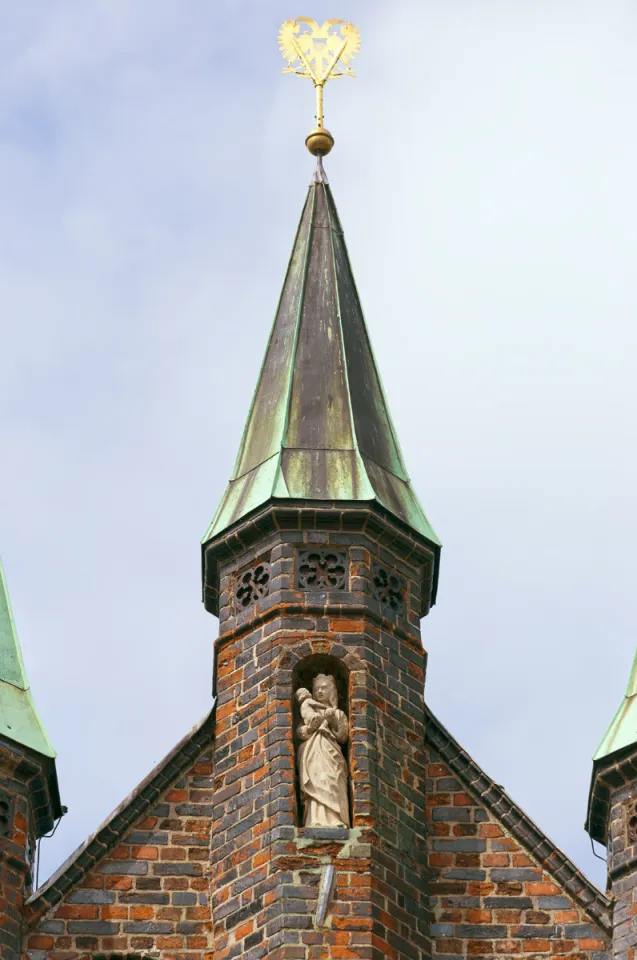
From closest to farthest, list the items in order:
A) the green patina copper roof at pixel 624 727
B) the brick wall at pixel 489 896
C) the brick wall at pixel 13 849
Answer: the brick wall at pixel 13 849 → the brick wall at pixel 489 896 → the green patina copper roof at pixel 624 727

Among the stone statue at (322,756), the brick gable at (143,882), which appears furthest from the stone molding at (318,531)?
the brick gable at (143,882)

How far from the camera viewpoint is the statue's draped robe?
33.9 metres

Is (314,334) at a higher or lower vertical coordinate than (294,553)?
higher

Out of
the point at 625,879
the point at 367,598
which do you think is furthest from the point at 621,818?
the point at 367,598

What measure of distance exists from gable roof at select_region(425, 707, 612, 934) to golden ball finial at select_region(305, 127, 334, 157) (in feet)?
24.5

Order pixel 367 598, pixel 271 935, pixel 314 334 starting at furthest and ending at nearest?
1. pixel 314 334
2. pixel 367 598
3. pixel 271 935

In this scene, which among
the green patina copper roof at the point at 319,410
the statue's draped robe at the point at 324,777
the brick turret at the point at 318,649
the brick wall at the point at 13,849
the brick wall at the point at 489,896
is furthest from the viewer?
the green patina copper roof at the point at 319,410

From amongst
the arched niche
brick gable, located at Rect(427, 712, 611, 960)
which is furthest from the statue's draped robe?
brick gable, located at Rect(427, 712, 611, 960)

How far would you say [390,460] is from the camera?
3709 cm

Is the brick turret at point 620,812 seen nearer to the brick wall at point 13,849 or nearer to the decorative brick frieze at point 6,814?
the brick wall at point 13,849

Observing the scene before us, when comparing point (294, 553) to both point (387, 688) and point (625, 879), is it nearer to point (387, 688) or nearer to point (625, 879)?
point (387, 688)

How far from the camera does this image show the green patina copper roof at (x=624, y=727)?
116ft

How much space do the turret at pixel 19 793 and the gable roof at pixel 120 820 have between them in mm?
259

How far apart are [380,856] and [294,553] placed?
3426 mm
